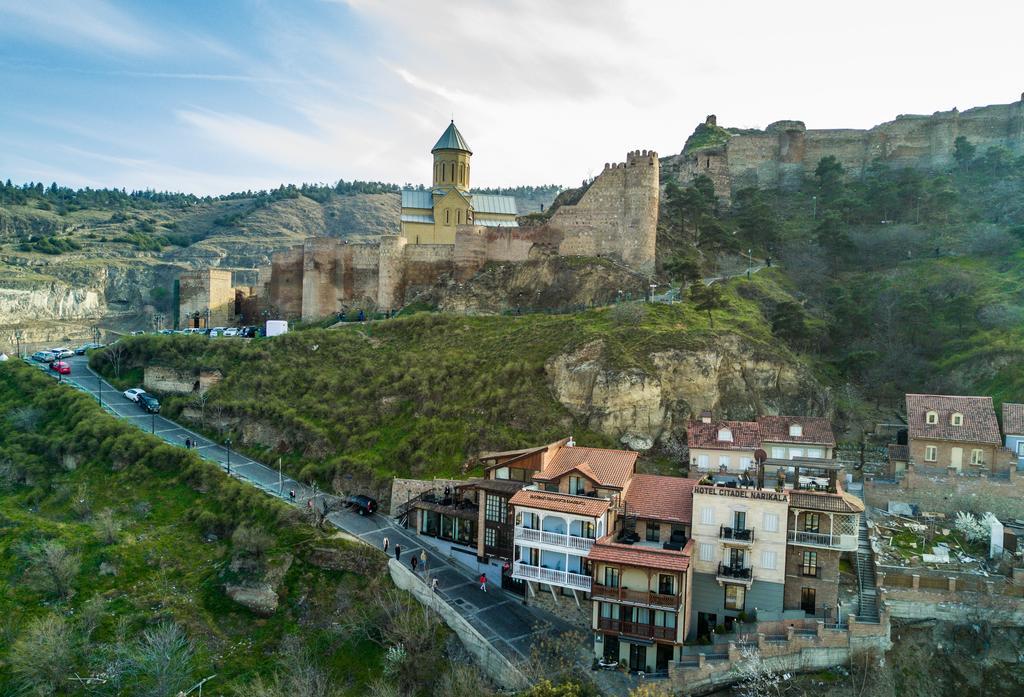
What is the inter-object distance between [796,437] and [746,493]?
8.54 meters

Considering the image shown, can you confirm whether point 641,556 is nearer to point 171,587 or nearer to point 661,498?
point 661,498

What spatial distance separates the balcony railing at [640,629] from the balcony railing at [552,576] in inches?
62.6

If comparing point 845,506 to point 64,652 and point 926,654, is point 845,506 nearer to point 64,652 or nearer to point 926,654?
point 926,654

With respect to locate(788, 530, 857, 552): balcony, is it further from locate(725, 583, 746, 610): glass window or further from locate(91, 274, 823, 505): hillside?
locate(91, 274, 823, 505): hillside

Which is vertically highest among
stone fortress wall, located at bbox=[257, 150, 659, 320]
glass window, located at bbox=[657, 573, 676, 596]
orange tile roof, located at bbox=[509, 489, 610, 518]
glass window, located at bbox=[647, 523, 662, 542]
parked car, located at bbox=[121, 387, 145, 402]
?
stone fortress wall, located at bbox=[257, 150, 659, 320]

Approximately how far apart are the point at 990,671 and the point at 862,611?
13.4 ft

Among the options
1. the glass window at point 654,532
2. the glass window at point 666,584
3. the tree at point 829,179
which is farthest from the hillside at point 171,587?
the tree at point 829,179

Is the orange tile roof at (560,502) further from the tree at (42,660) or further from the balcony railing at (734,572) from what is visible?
the tree at (42,660)

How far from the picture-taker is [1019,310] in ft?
139

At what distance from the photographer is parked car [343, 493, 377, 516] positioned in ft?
115

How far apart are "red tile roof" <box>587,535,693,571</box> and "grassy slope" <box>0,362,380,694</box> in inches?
363

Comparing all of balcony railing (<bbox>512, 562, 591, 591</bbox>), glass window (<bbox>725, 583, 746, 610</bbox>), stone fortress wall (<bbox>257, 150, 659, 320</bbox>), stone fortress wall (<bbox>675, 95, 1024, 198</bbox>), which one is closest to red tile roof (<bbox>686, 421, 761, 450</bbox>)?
glass window (<bbox>725, 583, 746, 610</bbox>)

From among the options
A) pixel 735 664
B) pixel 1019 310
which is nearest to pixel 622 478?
pixel 735 664

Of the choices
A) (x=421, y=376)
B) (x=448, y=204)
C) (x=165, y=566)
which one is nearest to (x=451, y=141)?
(x=448, y=204)
